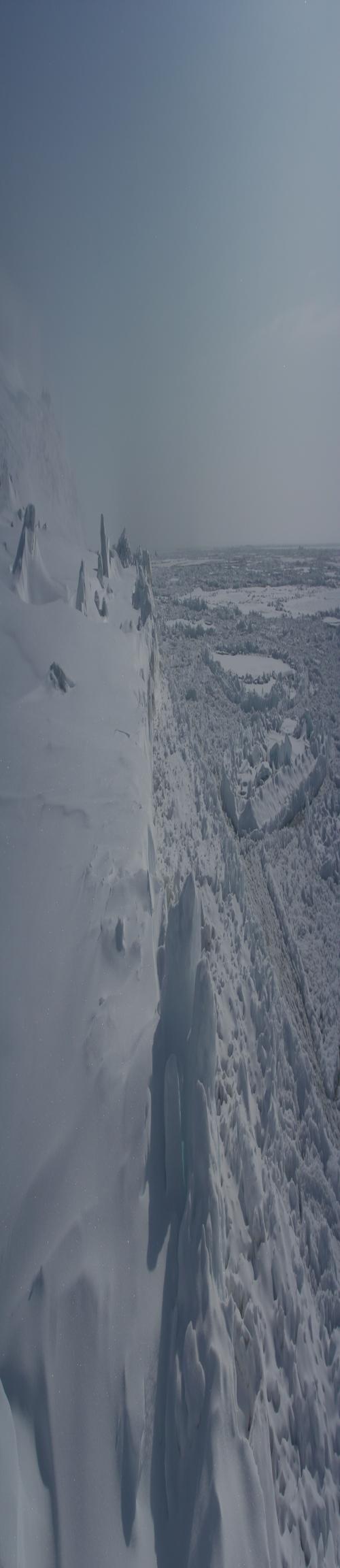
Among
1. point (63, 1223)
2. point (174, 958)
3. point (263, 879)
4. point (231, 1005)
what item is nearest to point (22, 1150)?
point (63, 1223)

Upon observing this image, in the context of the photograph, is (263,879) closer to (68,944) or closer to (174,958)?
(174,958)

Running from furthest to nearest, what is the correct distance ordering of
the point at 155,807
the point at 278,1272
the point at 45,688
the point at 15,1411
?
the point at 155,807 < the point at 45,688 < the point at 278,1272 < the point at 15,1411

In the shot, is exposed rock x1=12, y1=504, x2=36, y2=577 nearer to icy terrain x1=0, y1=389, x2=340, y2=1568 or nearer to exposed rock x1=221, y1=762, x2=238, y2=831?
icy terrain x1=0, y1=389, x2=340, y2=1568

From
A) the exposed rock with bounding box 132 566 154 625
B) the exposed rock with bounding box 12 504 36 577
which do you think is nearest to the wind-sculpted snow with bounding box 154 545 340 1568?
the exposed rock with bounding box 12 504 36 577

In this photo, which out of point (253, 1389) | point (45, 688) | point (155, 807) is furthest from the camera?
point (155, 807)

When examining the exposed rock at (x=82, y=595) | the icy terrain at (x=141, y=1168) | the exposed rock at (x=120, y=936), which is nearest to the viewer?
the icy terrain at (x=141, y=1168)

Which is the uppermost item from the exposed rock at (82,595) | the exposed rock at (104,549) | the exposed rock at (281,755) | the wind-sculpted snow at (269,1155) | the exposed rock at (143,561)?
the exposed rock at (143,561)

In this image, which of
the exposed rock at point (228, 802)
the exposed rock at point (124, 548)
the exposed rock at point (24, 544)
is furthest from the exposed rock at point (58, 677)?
the exposed rock at point (124, 548)

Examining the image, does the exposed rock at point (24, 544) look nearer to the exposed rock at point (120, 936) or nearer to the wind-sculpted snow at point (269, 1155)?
the wind-sculpted snow at point (269, 1155)
